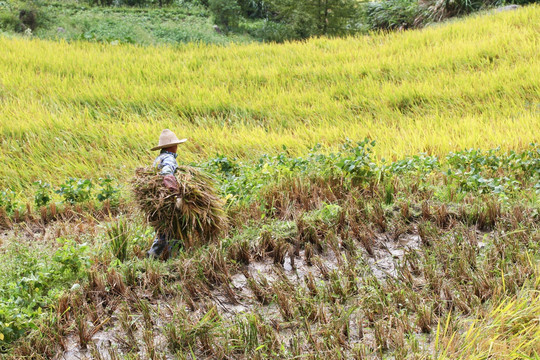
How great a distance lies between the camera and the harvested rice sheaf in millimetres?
3273

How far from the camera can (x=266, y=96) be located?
290 inches

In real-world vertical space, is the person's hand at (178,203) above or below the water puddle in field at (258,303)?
above

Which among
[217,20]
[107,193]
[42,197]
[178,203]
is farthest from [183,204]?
[217,20]

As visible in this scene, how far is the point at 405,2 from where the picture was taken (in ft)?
47.3

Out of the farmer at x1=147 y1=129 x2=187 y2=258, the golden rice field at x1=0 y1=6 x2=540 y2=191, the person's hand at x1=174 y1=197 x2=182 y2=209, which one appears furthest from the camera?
the golden rice field at x1=0 y1=6 x2=540 y2=191

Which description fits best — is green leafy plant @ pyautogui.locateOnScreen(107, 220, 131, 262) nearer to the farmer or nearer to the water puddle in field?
the farmer

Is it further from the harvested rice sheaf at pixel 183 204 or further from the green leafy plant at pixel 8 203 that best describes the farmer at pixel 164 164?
the green leafy plant at pixel 8 203

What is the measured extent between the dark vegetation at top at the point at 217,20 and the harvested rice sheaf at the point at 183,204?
25.7 feet

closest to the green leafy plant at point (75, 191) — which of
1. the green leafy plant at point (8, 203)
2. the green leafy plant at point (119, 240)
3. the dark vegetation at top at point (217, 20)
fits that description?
the green leafy plant at point (8, 203)

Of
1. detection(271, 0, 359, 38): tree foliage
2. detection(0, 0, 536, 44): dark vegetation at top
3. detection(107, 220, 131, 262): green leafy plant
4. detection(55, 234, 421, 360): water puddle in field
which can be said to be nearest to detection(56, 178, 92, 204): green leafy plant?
detection(107, 220, 131, 262): green leafy plant

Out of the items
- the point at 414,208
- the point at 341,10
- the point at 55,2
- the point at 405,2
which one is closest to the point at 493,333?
the point at 414,208

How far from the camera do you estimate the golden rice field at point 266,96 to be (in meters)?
5.66

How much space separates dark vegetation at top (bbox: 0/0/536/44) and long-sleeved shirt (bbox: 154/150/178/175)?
767cm

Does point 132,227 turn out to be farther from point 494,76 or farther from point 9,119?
point 494,76
